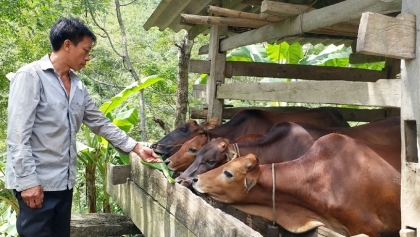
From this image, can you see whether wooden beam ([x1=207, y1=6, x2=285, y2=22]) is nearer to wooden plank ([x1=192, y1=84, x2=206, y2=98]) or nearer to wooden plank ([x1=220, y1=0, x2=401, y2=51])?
wooden plank ([x1=220, y1=0, x2=401, y2=51])

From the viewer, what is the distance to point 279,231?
3.40 meters

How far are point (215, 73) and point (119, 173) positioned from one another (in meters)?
1.70

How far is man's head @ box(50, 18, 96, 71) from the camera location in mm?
3396

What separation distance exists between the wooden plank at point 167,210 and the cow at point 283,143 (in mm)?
240

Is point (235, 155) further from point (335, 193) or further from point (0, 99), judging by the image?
point (0, 99)

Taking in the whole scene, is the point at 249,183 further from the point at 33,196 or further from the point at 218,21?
the point at 218,21

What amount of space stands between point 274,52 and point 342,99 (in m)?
6.06

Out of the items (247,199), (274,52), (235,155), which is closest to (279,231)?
(247,199)

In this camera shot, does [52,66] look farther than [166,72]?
No

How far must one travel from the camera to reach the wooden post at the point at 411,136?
252cm

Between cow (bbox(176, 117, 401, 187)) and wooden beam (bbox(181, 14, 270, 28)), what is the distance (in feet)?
4.10

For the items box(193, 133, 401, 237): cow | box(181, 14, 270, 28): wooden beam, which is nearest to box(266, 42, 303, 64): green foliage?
box(181, 14, 270, 28): wooden beam

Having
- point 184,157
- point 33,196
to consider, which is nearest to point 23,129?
point 33,196

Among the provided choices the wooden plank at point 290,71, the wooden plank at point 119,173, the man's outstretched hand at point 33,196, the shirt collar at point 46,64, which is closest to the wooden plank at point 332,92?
the wooden plank at point 290,71
